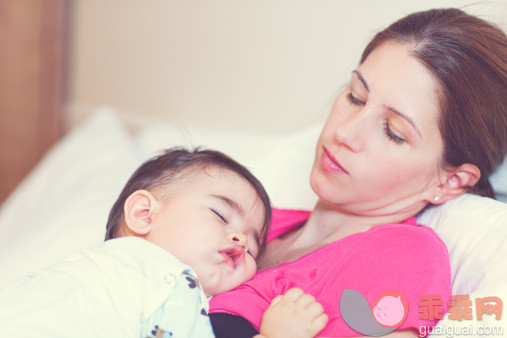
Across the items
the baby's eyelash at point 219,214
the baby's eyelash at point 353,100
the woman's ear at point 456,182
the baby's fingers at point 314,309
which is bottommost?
the baby's fingers at point 314,309

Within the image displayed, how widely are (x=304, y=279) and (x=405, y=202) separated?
305mm

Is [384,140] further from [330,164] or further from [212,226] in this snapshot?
[212,226]

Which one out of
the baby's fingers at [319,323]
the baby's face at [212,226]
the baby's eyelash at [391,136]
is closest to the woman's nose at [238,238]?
the baby's face at [212,226]

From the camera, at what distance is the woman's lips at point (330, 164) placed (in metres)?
1.17

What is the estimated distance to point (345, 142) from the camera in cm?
113

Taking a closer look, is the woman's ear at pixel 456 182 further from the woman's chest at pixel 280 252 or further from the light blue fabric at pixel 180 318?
the light blue fabric at pixel 180 318

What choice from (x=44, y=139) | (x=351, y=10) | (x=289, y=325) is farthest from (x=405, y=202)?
(x=44, y=139)

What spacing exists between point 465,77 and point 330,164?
324 millimetres

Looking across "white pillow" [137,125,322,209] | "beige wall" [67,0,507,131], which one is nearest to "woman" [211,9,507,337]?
"white pillow" [137,125,322,209]

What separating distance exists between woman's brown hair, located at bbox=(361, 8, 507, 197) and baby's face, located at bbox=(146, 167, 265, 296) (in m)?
0.44

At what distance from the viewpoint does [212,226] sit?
1.06 metres

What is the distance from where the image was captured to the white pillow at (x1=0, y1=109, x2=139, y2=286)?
1527 millimetres

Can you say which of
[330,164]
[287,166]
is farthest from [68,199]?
[330,164]

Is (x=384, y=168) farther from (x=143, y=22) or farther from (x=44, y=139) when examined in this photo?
Answer: (x=44, y=139)
